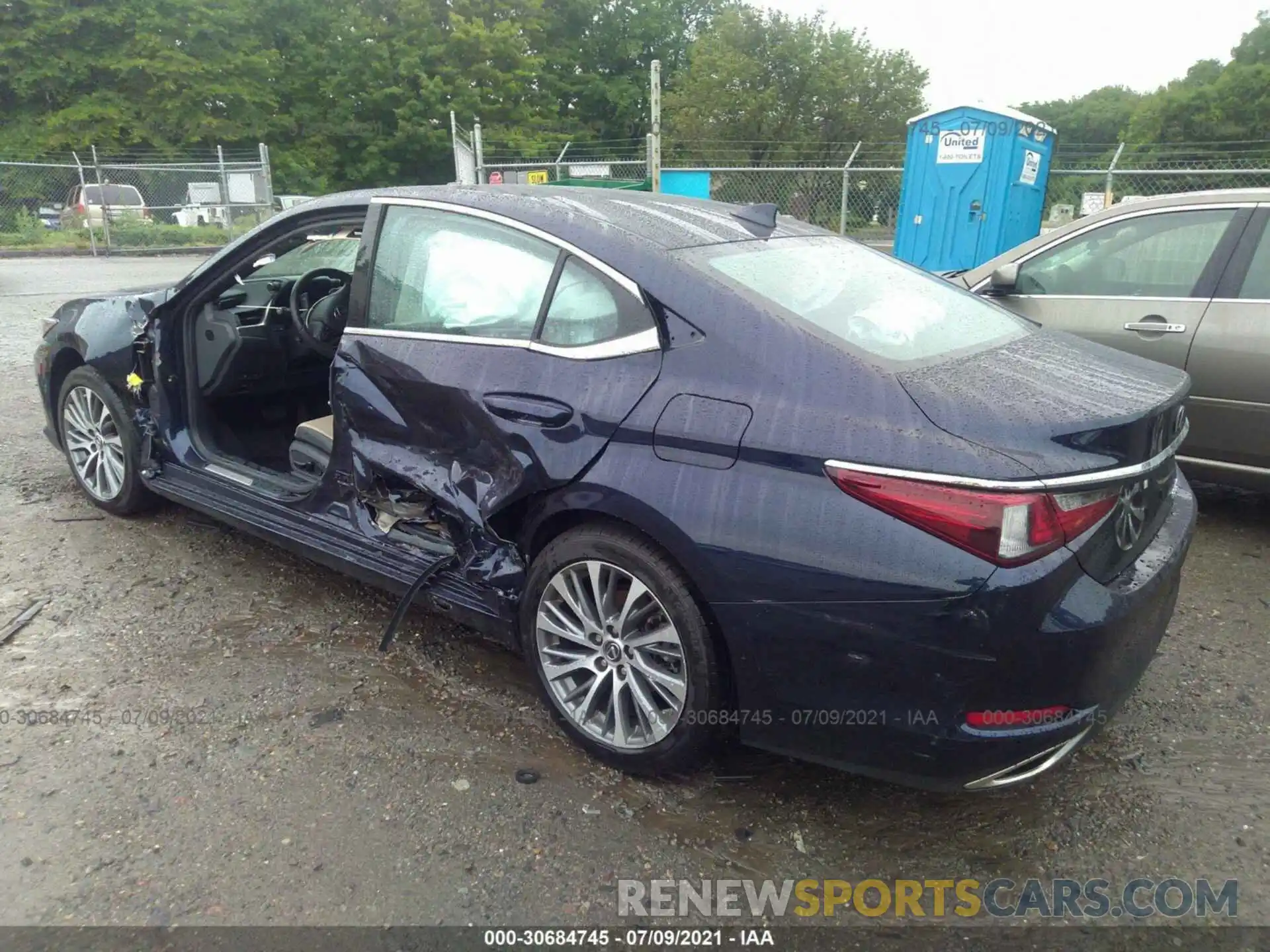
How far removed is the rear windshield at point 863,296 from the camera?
2.46 metres

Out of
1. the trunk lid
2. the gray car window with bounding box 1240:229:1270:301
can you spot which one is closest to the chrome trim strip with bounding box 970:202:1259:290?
the gray car window with bounding box 1240:229:1270:301

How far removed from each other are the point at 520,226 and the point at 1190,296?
3.32 meters

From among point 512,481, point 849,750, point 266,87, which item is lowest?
point 849,750

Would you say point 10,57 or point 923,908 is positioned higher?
point 10,57

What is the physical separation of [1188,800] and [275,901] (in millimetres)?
2447

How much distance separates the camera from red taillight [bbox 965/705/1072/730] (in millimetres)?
2053

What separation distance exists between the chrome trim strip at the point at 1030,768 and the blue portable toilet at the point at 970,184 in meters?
7.78

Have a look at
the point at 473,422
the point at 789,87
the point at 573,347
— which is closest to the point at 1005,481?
the point at 573,347

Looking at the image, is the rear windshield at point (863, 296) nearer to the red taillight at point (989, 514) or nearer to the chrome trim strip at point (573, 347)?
the chrome trim strip at point (573, 347)

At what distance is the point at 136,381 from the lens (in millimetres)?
3980

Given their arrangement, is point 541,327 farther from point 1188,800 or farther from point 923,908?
point 1188,800

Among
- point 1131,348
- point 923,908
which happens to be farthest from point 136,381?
point 1131,348

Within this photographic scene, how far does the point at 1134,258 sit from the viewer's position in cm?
451

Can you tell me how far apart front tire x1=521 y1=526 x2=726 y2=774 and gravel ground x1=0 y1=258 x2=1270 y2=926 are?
5.9 inches
